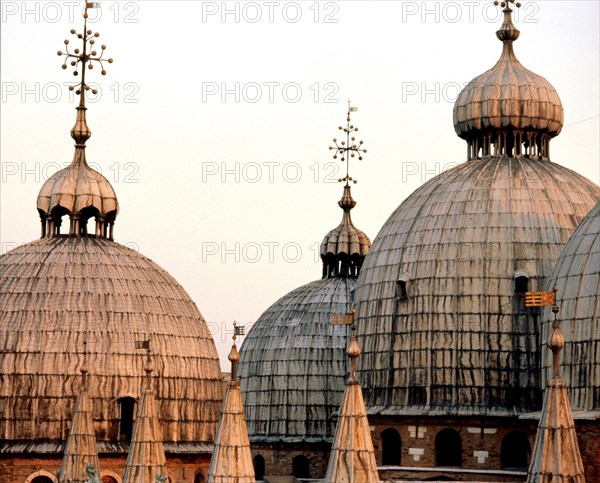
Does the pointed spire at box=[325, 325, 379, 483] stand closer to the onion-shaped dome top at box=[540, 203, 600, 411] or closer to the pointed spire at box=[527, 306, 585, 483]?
the pointed spire at box=[527, 306, 585, 483]

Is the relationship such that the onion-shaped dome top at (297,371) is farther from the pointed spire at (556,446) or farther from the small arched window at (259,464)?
the pointed spire at (556,446)

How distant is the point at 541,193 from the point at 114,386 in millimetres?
22613

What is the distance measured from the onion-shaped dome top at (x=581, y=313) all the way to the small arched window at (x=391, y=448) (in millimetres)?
10255

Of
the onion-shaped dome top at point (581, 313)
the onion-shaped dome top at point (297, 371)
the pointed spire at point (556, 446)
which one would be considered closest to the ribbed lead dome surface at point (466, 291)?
the onion-shaped dome top at point (581, 313)

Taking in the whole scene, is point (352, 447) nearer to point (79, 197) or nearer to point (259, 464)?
point (79, 197)

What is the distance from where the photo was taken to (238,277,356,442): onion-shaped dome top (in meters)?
123

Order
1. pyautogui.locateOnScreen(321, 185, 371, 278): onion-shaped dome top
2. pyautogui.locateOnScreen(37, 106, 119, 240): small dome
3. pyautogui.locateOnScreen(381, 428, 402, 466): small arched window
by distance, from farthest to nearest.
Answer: pyautogui.locateOnScreen(321, 185, 371, 278): onion-shaped dome top
pyautogui.locateOnScreen(37, 106, 119, 240): small dome
pyautogui.locateOnScreen(381, 428, 402, 466): small arched window

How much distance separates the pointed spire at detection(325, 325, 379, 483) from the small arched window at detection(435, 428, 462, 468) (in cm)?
3023

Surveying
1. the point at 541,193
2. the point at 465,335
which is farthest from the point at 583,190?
the point at 465,335

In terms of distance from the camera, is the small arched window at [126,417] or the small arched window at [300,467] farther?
the small arched window at [300,467]

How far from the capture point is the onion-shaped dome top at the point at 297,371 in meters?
123

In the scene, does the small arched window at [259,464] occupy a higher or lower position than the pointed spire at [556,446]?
higher

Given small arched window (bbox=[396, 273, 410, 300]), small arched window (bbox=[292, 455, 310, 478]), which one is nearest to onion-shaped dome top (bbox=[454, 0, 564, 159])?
small arched window (bbox=[396, 273, 410, 300])

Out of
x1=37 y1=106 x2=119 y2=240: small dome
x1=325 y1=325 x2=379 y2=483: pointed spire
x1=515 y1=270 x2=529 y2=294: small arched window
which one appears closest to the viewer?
x1=325 y1=325 x2=379 y2=483: pointed spire
